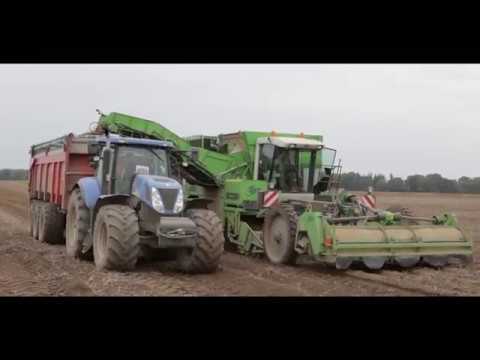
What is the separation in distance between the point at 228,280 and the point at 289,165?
16.8ft

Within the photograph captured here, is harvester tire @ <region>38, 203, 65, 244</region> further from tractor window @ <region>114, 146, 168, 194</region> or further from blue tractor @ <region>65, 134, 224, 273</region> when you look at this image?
tractor window @ <region>114, 146, 168, 194</region>

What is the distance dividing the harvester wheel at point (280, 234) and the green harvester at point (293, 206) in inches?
0.7

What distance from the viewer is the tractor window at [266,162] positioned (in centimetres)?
1316

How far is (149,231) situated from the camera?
899cm

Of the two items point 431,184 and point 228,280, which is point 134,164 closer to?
point 228,280

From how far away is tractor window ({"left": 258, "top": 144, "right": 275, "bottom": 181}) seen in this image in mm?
13156

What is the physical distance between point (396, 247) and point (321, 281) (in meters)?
1.76

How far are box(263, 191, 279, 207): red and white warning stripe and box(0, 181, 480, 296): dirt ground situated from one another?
5.17ft

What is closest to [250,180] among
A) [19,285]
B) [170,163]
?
[170,163]

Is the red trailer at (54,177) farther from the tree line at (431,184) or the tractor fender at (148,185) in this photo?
the tree line at (431,184)

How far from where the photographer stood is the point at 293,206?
1160 centimetres

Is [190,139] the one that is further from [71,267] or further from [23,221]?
[23,221]

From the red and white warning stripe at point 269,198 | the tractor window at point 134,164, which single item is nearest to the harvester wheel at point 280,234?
the red and white warning stripe at point 269,198

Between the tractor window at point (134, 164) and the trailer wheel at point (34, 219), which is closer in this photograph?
the tractor window at point (134, 164)
